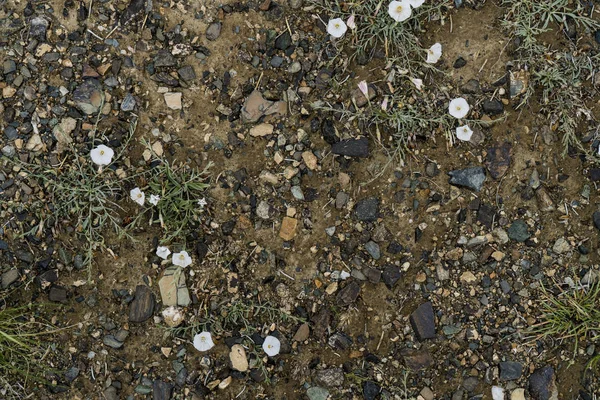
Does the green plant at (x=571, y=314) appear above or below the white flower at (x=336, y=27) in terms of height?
below

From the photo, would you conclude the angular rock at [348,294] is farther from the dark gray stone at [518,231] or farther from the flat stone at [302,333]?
the dark gray stone at [518,231]

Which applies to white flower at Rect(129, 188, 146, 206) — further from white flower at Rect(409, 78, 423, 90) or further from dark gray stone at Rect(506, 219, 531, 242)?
dark gray stone at Rect(506, 219, 531, 242)

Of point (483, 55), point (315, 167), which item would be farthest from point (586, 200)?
point (315, 167)

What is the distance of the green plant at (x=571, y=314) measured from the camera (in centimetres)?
423

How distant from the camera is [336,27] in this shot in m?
4.29

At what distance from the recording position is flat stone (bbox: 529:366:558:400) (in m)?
4.26

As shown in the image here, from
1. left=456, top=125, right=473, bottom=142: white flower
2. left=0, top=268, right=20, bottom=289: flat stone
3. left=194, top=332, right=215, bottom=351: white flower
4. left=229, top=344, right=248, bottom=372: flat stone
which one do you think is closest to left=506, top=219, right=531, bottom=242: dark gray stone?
left=456, top=125, right=473, bottom=142: white flower

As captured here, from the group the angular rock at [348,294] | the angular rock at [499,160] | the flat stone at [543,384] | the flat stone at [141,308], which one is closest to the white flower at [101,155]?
the flat stone at [141,308]

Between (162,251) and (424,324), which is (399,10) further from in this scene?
(162,251)

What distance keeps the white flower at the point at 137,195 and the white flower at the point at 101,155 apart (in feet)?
0.92

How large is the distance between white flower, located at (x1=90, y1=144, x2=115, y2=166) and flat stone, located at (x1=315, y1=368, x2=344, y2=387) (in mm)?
2126

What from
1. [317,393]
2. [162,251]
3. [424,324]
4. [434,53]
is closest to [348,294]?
[424,324]

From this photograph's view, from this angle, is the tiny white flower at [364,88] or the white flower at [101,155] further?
the tiny white flower at [364,88]

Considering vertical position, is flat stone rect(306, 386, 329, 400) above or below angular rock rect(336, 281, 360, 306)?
below
